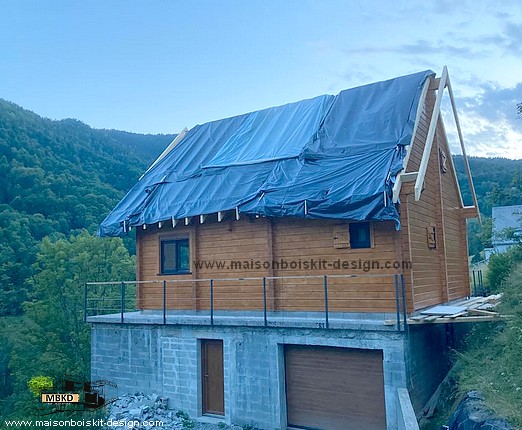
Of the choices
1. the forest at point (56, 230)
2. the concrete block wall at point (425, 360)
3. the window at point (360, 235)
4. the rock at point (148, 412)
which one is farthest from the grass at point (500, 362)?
the forest at point (56, 230)

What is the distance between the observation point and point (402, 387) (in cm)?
856

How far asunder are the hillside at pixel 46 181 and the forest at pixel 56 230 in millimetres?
88

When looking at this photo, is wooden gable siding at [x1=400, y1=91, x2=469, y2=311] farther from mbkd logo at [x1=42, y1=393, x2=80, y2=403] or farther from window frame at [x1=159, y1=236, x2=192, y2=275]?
mbkd logo at [x1=42, y1=393, x2=80, y2=403]

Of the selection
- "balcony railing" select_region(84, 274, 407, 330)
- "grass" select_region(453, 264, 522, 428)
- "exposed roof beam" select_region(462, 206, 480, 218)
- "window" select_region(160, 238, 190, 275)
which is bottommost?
Answer: "grass" select_region(453, 264, 522, 428)

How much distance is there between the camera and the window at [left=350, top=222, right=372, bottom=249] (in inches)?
404

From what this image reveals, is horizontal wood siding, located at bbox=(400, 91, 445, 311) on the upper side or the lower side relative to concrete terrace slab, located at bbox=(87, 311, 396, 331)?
upper

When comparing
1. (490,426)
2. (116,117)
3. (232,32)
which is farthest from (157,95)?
(116,117)

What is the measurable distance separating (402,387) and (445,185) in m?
7.29

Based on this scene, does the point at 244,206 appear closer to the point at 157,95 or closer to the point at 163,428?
the point at 163,428

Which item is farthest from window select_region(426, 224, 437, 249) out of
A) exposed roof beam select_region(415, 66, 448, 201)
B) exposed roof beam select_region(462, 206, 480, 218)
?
exposed roof beam select_region(462, 206, 480, 218)

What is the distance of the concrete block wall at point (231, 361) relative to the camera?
29.5 ft

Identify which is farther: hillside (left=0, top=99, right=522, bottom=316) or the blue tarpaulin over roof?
hillside (left=0, top=99, right=522, bottom=316)

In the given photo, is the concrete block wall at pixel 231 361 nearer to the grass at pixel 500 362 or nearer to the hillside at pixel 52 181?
the grass at pixel 500 362

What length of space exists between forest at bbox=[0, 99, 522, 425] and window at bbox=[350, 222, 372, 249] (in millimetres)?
7011
